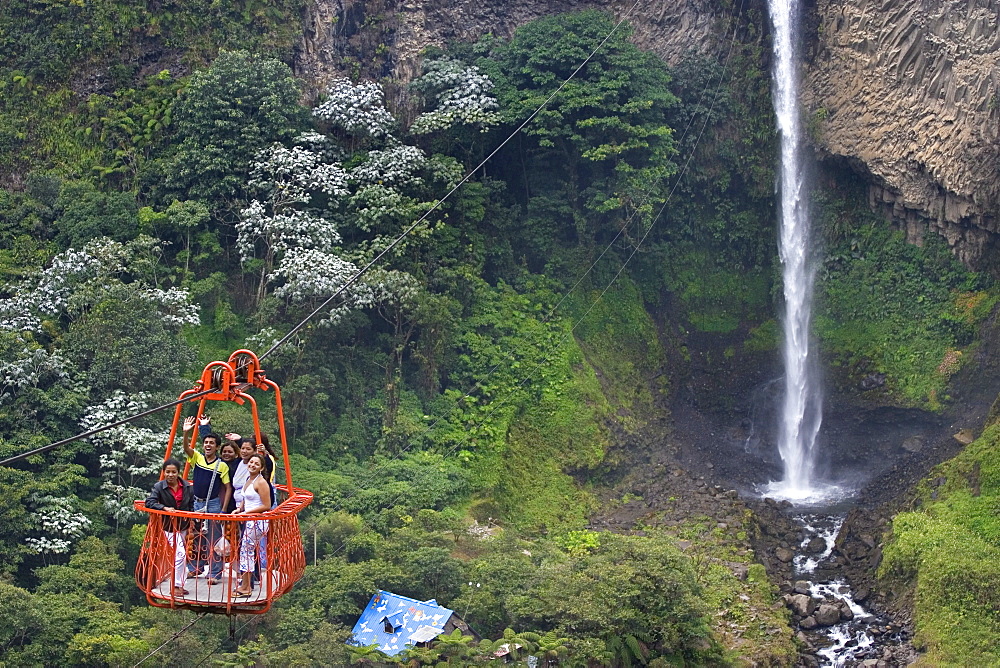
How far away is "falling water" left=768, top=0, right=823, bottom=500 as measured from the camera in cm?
2594

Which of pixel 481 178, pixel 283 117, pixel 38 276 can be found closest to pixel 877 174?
pixel 481 178

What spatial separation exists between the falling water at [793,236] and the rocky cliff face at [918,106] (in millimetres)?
476

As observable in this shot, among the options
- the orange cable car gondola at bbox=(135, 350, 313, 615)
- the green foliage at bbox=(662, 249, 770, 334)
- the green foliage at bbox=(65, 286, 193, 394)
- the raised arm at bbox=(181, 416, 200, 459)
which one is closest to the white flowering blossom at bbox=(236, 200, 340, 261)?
the green foliage at bbox=(65, 286, 193, 394)

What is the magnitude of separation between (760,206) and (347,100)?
29.8 ft

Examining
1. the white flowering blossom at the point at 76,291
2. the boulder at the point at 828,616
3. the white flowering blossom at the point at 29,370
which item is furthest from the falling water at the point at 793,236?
the white flowering blossom at the point at 29,370

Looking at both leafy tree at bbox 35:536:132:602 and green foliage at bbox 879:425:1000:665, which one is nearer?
leafy tree at bbox 35:536:132:602

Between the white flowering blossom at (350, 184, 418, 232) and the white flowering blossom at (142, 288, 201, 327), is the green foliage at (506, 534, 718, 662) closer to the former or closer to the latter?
the white flowering blossom at (142, 288, 201, 327)

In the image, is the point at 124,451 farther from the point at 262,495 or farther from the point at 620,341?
the point at 620,341

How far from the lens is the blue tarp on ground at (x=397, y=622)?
16.6m

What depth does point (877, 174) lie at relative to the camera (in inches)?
1007

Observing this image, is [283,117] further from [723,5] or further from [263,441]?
[263,441]

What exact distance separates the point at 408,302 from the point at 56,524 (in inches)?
282

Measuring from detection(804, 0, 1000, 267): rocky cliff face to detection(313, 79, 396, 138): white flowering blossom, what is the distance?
8813 mm

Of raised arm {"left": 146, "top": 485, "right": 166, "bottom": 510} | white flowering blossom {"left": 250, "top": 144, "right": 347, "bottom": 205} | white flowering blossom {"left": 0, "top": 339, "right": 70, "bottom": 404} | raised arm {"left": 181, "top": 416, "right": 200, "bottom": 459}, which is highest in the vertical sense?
white flowering blossom {"left": 250, "top": 144, "right": 347, "bottom": 205}
